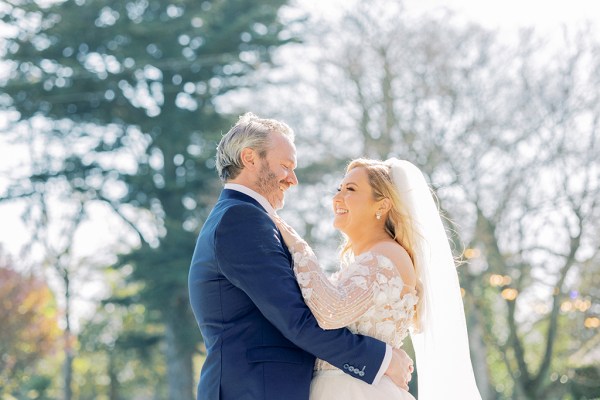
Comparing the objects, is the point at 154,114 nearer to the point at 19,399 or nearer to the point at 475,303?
the point at 475,303

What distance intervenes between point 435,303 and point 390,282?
46cm

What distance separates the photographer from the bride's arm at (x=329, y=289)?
387 cm

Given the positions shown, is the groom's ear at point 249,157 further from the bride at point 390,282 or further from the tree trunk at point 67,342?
the tree trunk at point 67,342

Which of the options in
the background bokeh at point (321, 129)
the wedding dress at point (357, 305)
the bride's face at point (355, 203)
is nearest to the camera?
the wedding dress at point (357, 305)

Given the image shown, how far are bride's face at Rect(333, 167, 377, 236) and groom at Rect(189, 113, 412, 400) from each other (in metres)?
0.41

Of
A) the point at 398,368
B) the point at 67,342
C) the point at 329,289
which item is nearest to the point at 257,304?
the point at 329,289

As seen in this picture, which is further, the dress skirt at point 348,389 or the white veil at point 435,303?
the white veil at point 435,303

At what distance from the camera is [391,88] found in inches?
770

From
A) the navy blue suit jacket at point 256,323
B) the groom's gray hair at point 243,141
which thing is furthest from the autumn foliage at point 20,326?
the navy blue suit jacket at point 256,323

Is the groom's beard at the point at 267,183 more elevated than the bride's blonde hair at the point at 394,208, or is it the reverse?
the groom's beard at the point at 267,183

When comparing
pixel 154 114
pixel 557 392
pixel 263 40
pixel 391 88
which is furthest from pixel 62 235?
pixel 557 392

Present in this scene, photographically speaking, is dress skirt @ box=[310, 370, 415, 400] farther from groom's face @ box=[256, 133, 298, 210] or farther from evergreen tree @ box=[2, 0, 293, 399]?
evergreen tree @ box=[2, 0, 293, 399]

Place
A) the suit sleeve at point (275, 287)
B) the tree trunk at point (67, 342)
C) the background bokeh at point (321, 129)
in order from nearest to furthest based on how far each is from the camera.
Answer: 1. the suit sleeve at point (275, 287)
2. the background bokeh at point (321, 129)
3. the tree trunk at point (67, 342)

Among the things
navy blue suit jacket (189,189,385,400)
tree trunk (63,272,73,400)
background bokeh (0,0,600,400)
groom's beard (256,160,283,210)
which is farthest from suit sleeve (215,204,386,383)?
tree trunk (63,272,73,400)
